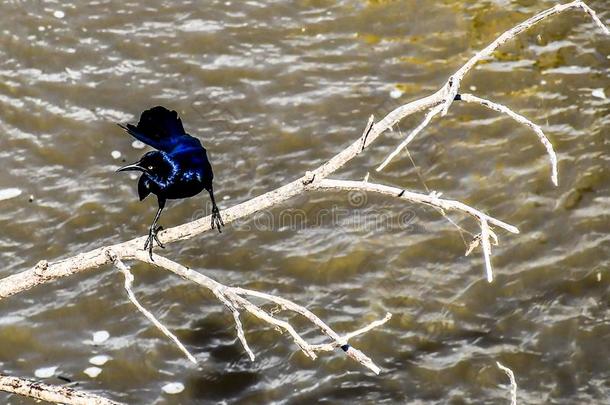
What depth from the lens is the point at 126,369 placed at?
18.0 ft

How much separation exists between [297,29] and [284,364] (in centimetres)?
310

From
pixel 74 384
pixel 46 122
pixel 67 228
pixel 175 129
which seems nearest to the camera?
pixel 175 129

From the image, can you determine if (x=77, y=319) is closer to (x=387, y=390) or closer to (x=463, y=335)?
(x=387, y=390)

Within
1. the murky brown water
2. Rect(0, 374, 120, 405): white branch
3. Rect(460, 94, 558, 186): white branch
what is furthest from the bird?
the murky brown water

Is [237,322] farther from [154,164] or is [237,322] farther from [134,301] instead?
[154,164]

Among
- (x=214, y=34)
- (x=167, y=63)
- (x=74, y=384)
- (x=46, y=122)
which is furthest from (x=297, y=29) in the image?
(x=74, y=384)

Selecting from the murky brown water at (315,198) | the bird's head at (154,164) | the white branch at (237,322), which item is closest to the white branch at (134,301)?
the white branch at (237,322)

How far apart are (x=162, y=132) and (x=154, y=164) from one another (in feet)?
0.67

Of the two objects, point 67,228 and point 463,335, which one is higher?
point 67,228

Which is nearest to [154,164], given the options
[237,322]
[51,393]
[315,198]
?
[237,322]

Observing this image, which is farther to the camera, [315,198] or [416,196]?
[315,198]

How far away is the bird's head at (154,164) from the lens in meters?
4.07

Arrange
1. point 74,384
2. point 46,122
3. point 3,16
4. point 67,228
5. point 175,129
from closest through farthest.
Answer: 1. point 175,129
2. point 74,384
3. point 67,228
4. point 46,122
5. point 3,16

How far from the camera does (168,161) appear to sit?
161 inches
